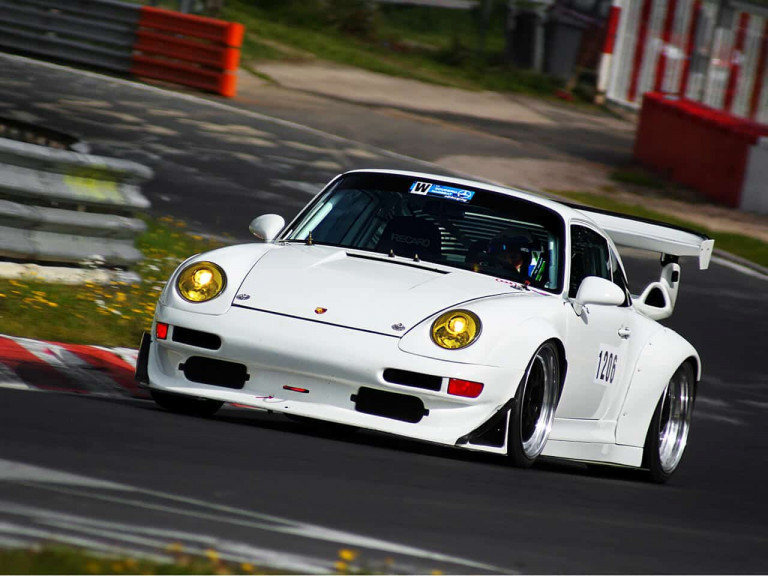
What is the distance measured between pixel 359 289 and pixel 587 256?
1.66 metres

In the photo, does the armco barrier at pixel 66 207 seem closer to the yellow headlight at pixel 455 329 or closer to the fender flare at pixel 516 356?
the yellow headlight at pixel 455 329

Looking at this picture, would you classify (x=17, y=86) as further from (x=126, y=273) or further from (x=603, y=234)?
(x=603, y=234)

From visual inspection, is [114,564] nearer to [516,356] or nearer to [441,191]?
[516,356]

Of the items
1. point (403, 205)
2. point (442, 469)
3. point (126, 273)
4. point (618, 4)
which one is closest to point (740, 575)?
point (442, 469)

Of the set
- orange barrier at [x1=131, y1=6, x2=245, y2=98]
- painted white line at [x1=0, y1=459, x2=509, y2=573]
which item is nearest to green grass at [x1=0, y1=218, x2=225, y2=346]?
painted white line at [x1=0, y1=459, x2=509, y2=573]

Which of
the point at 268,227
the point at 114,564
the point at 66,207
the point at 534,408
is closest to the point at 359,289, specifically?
the point at 534,408

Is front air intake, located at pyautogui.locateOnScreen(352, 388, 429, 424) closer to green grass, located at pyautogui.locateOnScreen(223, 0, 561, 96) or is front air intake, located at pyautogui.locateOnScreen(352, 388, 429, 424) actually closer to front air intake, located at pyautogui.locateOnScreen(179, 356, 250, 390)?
front air intake, located at pyautogui.locateOnScreen(179, 356, 250, 390)

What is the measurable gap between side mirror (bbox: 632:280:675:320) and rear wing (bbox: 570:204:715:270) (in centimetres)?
21

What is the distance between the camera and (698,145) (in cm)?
2197

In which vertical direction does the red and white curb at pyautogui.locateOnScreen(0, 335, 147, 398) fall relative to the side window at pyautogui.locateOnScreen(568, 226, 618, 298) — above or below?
below

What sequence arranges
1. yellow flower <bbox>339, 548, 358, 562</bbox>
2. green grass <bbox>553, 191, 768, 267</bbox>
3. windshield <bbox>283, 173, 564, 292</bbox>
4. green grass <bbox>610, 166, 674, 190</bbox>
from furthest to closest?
green grass <bbox>610, 166, 674, 190</bbox> < green grass <bbox>553, 191, 768, 267</bbox> < windshield <bbox>283, 173, 564, 292</bbox> < yellow flower <bbox>339, 548, 358, 562</bbox>

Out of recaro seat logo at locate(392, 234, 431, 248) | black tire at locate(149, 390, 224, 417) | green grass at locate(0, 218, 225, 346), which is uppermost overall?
recaro seat logo at locate(392, 234, 431, 248)

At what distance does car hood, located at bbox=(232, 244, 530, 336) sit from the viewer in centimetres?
629

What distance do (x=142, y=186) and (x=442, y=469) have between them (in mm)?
9282
